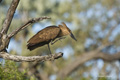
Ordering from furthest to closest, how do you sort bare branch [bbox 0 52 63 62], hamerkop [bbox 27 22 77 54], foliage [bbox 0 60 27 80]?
foliage [bbox 0 60 27 80] < hamerkop [bbox 27 22 77 54] < bare branch [bbox 0 52 63 62]

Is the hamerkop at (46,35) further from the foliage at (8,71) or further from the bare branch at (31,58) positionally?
the foliage at (8,71)


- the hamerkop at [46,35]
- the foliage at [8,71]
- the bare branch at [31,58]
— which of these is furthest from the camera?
the foliage at [8,71]

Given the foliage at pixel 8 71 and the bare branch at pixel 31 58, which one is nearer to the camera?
the bare branch at pixel 31 58

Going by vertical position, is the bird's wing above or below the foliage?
above

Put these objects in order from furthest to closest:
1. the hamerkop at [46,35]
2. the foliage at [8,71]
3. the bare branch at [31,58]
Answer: the foliage at [8,71], the hamerkop at [46,35], the bare branch at [31,58]

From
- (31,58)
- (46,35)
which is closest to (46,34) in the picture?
(46,35)

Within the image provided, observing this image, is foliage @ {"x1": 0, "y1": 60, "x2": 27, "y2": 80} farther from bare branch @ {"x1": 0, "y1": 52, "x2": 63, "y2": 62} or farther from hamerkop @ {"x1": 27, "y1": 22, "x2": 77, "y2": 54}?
hamerkop @ {"x1": 27, "y1": 22, "x2": 77, "y2": 54}

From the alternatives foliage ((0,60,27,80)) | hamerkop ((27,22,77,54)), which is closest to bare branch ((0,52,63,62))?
hamerkop ((27,22,77,54))

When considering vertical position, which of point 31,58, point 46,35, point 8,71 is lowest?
point 8,71

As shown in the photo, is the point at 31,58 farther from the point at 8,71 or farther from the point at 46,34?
the point at 8,71

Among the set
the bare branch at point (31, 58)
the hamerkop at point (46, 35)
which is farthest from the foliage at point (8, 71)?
the hamerkop at point (46, 35)

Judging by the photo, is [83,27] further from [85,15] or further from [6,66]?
[6,66]

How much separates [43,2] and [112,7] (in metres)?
7.53

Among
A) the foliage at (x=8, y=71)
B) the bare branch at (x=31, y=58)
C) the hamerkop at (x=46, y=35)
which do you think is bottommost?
the foliage at (x=8, y=71)
